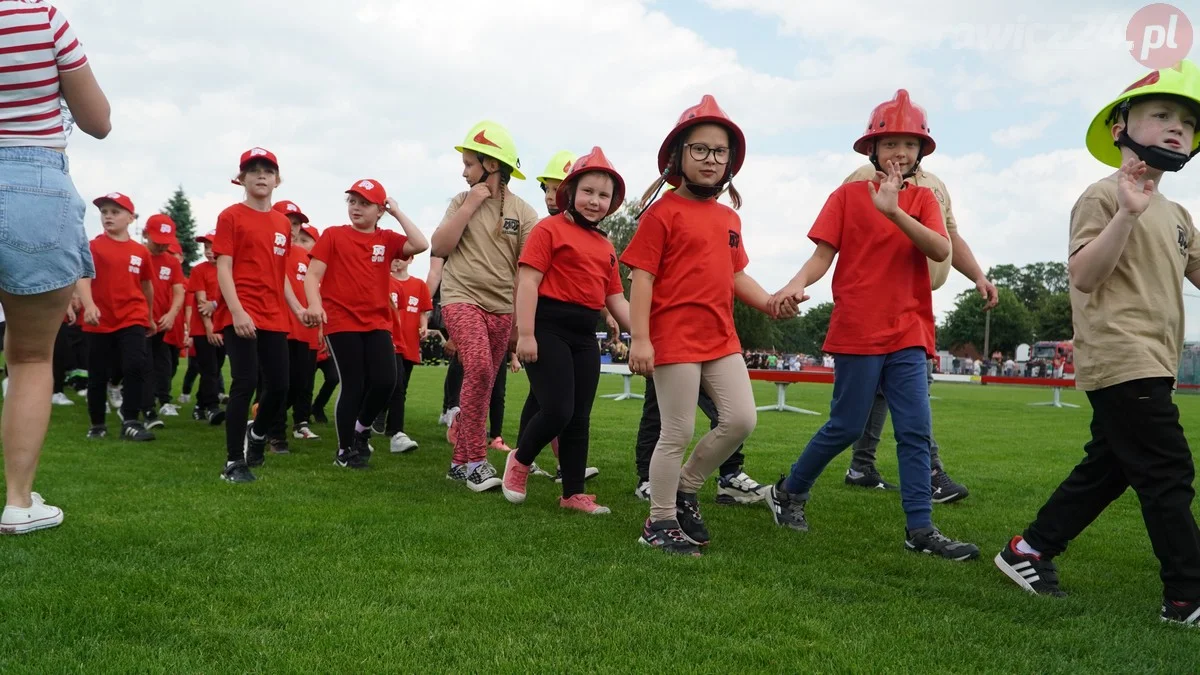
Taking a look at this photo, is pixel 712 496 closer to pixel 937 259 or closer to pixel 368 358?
pixel 937 259

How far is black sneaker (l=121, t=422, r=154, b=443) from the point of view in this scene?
26.2 feet

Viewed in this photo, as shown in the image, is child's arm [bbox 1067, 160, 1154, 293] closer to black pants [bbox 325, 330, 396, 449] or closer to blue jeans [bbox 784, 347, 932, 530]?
blue jeans [bbox 784, 347, 932, 530]

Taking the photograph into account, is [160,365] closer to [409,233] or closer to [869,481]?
[409,233]

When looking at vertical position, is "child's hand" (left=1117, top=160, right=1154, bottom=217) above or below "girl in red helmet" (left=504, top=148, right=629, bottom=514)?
above

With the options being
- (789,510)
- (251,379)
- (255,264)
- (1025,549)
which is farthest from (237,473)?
(1025,549)

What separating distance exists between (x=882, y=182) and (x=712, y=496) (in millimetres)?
2638

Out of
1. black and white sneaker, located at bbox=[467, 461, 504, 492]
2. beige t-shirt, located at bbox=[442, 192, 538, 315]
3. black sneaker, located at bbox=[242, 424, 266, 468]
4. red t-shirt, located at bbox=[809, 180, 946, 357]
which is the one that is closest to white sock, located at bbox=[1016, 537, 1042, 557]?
red t-shirt, located at bbox=[809, 180, 946, 357]

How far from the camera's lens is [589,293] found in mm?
5188

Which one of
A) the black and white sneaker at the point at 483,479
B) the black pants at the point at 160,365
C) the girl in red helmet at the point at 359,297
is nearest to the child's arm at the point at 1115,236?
the black and white sneaker at the point at 483,479

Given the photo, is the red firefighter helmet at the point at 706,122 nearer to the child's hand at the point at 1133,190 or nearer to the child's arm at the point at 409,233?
the child's hand at the point at 1133,190

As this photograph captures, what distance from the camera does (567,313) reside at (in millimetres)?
5148

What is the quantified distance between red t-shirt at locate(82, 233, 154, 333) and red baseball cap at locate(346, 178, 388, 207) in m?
3.15

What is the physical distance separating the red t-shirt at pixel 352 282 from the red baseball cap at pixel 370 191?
10.9 inches

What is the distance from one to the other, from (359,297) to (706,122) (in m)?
3.30
